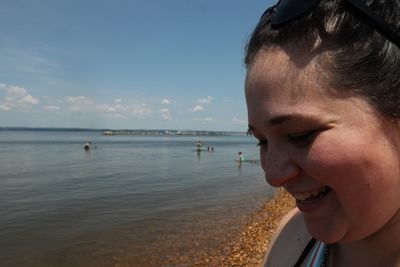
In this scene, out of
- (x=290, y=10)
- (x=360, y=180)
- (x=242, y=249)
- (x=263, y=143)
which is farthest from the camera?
(x=242, y=249)

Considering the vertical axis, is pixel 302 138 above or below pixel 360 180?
above

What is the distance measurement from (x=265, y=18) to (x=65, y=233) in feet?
44.7

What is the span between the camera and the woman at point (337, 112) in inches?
38.0

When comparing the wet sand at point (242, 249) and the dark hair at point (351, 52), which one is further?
the wet sand at point (242, 249)

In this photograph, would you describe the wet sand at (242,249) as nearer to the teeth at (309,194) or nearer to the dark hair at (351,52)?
the teeth at (309,194)

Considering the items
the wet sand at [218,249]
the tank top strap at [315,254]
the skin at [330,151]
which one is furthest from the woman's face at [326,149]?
the wet sand at [218,249]

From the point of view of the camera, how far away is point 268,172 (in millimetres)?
1139

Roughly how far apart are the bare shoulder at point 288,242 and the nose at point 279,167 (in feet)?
1.34

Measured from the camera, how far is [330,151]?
0.97 m

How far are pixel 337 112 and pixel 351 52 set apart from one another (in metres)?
0.17

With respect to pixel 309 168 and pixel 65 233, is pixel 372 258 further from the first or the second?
pixel 65 233

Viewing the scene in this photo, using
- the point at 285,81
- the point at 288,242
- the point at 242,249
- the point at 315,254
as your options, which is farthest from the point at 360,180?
→ the point at 242,249

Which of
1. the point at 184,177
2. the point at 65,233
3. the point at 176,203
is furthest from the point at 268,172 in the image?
the point at 184,177

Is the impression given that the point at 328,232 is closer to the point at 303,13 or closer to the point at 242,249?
the point at 303,13
